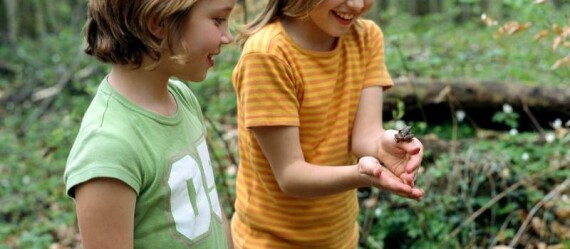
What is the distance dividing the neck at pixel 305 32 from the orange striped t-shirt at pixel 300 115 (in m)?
0.03

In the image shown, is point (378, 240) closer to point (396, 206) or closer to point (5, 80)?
point (396, 206)

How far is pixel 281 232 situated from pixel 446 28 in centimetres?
1046

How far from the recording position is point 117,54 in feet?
5.89

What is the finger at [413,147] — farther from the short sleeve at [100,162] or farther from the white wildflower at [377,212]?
the white wildflower at [377,212]

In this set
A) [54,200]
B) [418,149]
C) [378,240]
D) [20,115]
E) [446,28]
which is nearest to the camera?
[418,149]

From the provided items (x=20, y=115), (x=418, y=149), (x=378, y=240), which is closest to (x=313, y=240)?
(x=418, y=149)

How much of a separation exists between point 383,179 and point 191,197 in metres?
0.49

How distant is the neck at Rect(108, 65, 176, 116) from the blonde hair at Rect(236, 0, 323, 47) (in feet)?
1.67

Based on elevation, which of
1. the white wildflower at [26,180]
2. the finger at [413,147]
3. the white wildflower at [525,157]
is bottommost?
the white wildflower at [26,180]

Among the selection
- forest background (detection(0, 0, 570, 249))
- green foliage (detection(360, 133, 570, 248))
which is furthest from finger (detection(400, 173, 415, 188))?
green foliage (detection(360, 133, 570, 248))

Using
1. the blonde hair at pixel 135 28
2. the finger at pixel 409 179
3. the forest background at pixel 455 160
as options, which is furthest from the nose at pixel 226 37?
the forest background at pixel 455 160

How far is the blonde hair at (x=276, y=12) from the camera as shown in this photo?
224 cm

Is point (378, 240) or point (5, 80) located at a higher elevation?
point (378, 240)

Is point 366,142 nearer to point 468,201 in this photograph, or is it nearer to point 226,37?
point 226,37
